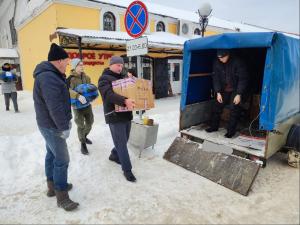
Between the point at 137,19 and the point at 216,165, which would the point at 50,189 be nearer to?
the point at 216,165

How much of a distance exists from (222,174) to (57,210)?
255 cm

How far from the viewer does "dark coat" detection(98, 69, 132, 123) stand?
375 centimetres

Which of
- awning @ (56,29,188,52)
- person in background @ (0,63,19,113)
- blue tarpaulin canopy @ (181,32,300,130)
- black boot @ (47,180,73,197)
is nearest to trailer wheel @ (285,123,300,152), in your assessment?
blue tarpaulin canopy @ (181,32,300,130)

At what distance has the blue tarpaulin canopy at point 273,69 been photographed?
381cm

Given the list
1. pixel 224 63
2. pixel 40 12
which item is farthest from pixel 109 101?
pixel 40 12

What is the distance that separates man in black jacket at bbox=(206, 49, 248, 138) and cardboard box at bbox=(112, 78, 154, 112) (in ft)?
5.46

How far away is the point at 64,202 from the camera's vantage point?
331 centimetres

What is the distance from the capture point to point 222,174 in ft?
13.4

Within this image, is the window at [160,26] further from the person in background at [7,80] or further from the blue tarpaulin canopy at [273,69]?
the blue tarpaulin canopy at [273,69]

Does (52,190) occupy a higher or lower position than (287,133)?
lower

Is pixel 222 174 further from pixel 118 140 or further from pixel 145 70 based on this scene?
pixel 145 70

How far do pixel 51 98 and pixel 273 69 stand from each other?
322 centimetres

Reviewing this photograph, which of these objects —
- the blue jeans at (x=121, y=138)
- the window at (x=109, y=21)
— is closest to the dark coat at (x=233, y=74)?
the blue jeans at (x=121, y=138)

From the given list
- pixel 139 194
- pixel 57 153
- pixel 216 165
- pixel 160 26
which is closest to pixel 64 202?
pixel 57 153
